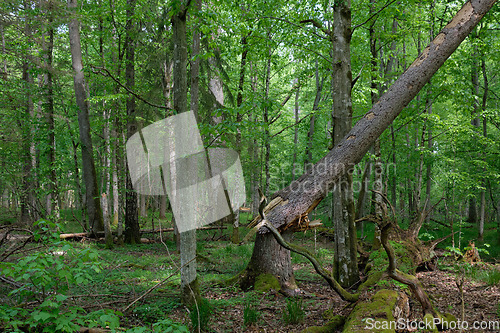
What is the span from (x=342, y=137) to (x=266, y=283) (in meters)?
2.96

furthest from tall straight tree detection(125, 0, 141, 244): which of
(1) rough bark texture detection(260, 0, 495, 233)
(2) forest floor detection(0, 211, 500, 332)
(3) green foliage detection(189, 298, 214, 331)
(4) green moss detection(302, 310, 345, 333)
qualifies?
(4) green moss detection(302, 310, 345, 333)

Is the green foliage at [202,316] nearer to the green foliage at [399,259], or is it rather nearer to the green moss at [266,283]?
the green moss at [266,283]

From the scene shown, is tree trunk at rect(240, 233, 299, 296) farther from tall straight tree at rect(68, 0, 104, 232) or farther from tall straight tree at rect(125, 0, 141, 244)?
tall straight tree at rect(68, 0, 104, 232)

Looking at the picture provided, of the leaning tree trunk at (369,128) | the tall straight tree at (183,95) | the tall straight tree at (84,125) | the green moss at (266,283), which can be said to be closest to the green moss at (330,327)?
the tall straight tree at (183,95)

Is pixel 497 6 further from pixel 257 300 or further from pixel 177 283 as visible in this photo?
pixel 177 283

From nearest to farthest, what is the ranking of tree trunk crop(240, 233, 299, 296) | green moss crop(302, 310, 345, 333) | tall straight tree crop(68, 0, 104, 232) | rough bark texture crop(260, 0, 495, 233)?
green moss crop(302, 310, 345, 333) → rough bark texture crop(260, 0, 495, 233) → tree trunk crop(240, 233, 299, 296) → tall straight tree crop(68, 0, 104, 232)

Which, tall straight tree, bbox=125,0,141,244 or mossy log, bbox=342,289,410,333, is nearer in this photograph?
mossy log, bbox=342,289,410,333

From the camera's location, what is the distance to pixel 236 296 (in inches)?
203

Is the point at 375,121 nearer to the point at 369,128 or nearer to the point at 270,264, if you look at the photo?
the point at 369,128

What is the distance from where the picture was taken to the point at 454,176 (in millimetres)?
9078

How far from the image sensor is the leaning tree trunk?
167 inches

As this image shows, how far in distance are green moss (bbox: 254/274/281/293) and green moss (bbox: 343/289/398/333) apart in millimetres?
2119

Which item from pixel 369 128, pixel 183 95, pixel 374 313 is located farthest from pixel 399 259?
pixel 183 95

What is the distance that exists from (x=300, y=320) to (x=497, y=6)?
9.29m
